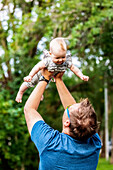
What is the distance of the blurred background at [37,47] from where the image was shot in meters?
6.86

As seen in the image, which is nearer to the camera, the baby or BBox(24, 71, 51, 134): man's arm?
BBox(24, 71, 51, 134): man's arm

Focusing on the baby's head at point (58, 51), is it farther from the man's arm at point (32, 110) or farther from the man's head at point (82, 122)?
the man's head at point (82, 122)

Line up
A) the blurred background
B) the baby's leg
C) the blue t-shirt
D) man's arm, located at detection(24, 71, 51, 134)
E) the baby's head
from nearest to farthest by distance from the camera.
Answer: the blue t-shirt → man's arm, located at detection(24, 71, 51, 134) → the baby's head → the baby's leg → the blurred background

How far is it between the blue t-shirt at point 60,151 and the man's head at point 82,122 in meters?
0.06

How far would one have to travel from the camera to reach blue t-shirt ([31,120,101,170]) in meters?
1.78

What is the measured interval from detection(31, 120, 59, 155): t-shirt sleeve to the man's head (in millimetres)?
129

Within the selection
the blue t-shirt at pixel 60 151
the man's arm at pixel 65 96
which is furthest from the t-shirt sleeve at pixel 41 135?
the man's arm at pixel 65 96

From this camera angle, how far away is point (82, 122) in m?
1.80

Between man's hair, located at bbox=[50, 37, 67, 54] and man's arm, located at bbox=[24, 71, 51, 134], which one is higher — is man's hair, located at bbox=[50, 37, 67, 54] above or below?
above

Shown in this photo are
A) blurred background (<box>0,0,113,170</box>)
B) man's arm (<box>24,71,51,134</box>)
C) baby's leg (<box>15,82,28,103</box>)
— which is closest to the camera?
man's arm (<box>24,71,51,134</box>)

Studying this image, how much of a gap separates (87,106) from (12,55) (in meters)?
6.68

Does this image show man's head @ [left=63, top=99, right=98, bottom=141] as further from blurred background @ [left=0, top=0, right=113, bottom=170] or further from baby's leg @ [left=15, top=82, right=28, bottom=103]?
blurred background @ [left=0, top=0, right=113, bottom=170]

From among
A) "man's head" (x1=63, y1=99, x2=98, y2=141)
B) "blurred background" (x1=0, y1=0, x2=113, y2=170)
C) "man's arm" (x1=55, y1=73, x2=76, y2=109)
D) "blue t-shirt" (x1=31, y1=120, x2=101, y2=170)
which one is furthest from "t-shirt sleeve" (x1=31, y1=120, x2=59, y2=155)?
"blurred background" (x1=0, y1=0, x2=113, y2=170)

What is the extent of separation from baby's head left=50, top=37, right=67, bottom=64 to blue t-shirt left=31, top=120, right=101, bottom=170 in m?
0.69
